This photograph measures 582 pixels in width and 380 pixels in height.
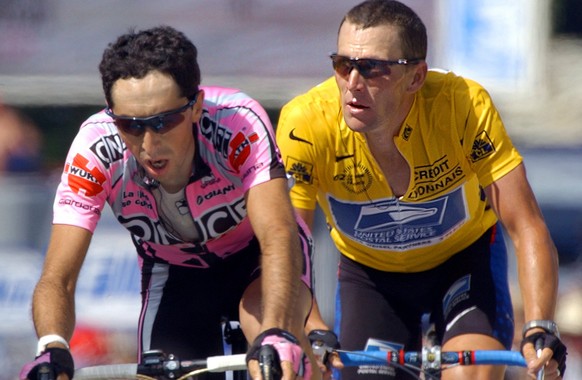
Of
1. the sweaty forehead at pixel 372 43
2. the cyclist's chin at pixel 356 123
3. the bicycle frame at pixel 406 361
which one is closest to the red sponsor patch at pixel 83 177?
the bicycle frame at pixel 406 361

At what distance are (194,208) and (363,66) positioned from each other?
0.84 meters

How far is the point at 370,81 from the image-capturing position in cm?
458

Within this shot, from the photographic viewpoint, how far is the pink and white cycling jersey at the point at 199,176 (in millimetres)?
4172

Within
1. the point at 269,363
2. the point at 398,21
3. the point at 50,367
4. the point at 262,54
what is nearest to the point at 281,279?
the point at 269,363

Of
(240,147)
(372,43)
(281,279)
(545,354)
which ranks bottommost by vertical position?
(545,354)

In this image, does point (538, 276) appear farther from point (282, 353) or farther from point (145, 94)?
point (145, 94)

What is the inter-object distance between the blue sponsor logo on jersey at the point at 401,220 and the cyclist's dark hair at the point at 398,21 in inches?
25.1

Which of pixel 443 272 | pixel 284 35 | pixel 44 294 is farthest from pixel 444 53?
pixel 44 294

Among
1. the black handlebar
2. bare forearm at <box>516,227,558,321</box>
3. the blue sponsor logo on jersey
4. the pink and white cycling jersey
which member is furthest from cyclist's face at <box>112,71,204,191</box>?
bare forearm at <box>516,227,558,321</box>

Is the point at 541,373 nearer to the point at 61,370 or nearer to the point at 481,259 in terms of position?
the point at 481,259

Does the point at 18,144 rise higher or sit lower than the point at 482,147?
lower

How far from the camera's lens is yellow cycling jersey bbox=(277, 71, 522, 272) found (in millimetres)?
4676

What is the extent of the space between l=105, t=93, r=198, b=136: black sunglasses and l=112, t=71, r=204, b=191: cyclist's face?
0.04ft

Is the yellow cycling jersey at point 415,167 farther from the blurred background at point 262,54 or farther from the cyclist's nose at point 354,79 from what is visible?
the blurred background at point 262,54
